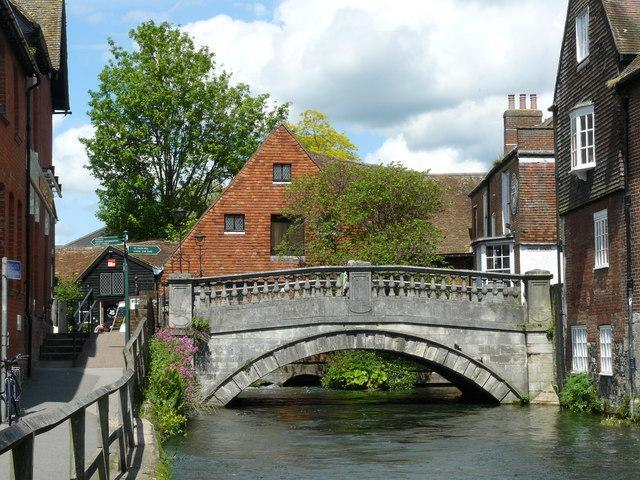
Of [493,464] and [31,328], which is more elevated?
[31,328]

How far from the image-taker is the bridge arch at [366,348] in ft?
86.9

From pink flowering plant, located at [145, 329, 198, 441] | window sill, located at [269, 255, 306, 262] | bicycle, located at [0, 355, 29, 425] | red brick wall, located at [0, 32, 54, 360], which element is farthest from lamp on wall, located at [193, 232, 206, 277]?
→ bicycle, located at [0, 355, 29, 425]

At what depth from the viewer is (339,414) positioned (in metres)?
26.3

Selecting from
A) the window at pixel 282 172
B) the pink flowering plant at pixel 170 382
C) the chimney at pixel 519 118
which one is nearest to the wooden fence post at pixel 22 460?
the pink flowering plant at pixel 170 382

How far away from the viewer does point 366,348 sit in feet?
87.7

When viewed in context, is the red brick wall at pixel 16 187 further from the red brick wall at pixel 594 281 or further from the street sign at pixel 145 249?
the red brick wall at pixel 594 281

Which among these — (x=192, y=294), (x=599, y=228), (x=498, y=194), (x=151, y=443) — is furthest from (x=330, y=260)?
(x=151, y=443)

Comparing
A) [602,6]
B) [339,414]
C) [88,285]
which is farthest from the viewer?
[88,285]

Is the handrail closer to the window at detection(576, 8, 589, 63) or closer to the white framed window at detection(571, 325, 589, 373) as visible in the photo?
the white framed window at detection(571, 325, 589, 373)

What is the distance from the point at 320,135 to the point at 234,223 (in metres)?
18.9

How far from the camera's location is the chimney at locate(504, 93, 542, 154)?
42.5 metres

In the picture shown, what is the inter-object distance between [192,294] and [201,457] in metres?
9.24

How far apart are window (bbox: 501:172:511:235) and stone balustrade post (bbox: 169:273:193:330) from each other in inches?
534

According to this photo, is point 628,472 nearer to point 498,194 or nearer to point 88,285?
point 498,194
